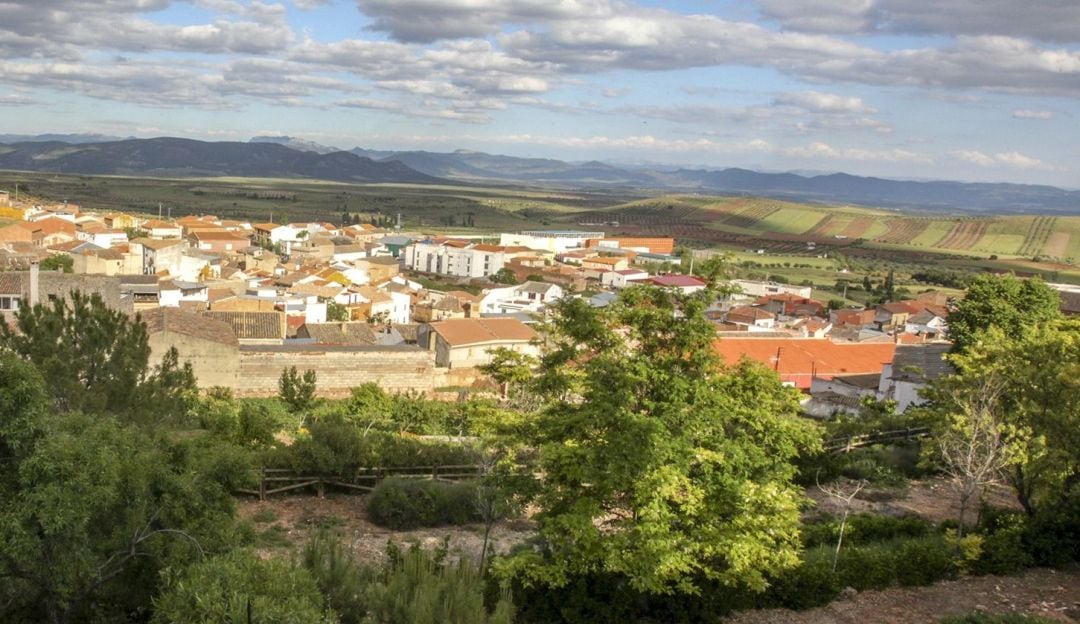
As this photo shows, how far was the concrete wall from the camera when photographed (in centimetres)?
3259

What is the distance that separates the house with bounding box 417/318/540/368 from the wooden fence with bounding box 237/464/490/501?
1764cm

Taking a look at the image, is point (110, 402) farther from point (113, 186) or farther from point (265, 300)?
point (113, 186)

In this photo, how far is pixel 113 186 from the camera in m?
193

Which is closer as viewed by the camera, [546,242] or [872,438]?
[872,438]

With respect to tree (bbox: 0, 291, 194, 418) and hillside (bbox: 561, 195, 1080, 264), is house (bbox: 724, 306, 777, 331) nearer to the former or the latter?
tree (bbox: 0, 291, 194, 418)

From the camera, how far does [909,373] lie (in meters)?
30.2

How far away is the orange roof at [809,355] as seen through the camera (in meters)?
37.2

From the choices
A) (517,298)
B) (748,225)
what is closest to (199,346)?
(517,298)

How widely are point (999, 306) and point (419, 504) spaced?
2184 centimetres

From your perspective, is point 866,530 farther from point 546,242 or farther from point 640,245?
point 640,245

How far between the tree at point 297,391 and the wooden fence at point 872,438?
1717 centimetres

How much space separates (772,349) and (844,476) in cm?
1904

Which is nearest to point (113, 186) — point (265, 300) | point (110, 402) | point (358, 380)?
point (265, 300)

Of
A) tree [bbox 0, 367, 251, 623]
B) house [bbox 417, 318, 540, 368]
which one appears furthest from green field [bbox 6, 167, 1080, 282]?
tree [bbox 0, 367, 251, 623]
